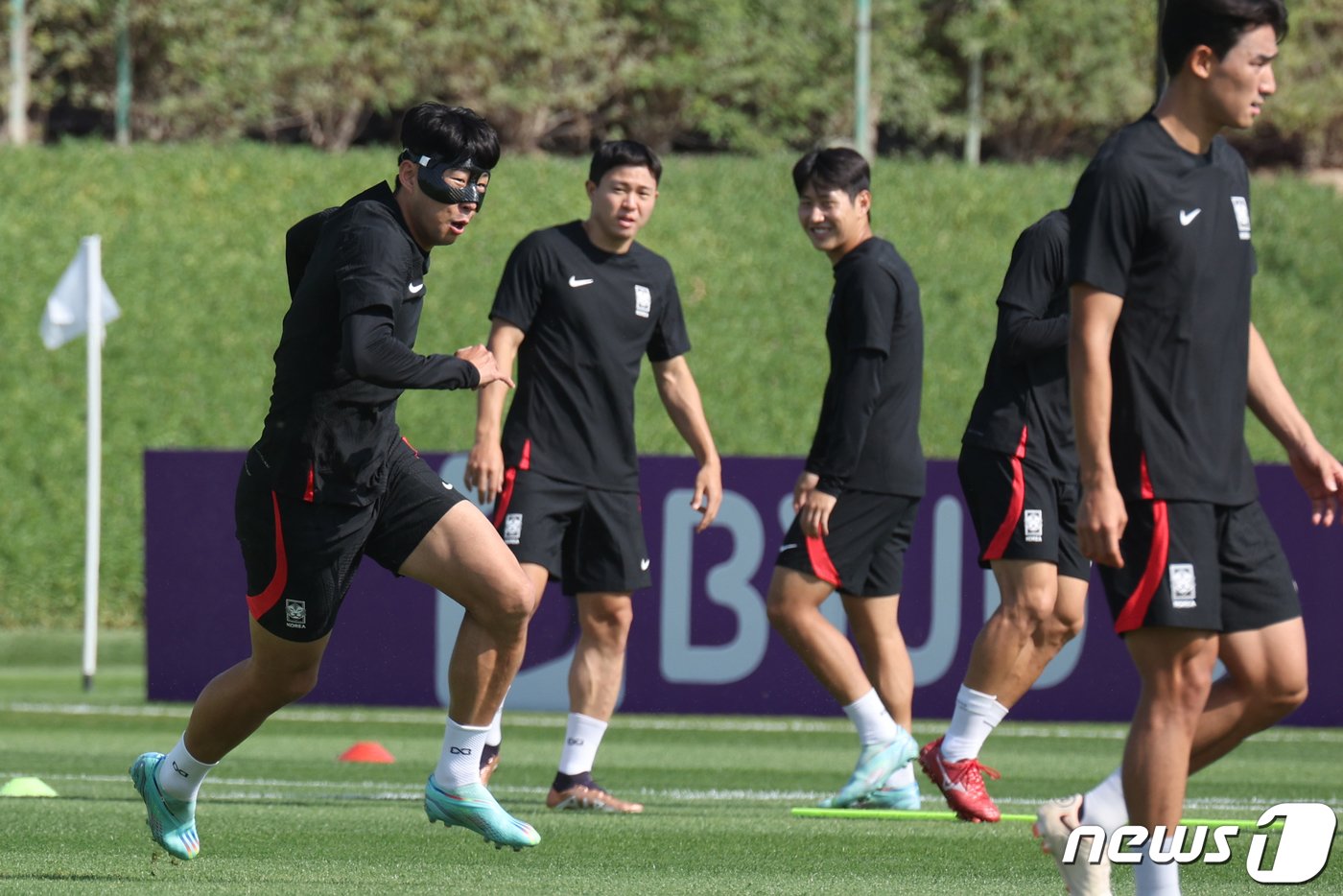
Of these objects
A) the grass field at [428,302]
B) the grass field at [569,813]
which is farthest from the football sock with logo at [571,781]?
the grass field at [428,302]

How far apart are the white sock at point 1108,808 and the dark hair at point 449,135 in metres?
2.45

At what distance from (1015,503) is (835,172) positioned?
4.90 ft

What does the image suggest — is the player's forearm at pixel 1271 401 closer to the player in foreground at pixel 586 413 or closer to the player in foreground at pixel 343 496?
the player in foreground at pixel 343 496

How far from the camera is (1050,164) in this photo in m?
→ 36.0

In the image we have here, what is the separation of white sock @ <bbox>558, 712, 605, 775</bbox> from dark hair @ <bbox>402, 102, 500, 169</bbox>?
8.80 feet

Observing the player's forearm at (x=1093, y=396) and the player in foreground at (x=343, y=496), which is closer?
the player's forearm at (x=1093, y=396)

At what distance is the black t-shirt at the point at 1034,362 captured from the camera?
7305 mm

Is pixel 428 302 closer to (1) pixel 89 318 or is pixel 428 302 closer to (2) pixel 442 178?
(1) pixel 89 318

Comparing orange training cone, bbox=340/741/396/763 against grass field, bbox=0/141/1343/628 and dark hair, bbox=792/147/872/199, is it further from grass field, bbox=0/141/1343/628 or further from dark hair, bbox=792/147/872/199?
grass field, bbox=0/141/1343/628

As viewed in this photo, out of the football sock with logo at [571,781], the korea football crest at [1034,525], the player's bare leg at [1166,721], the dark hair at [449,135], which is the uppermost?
the dark hair at [449,135]

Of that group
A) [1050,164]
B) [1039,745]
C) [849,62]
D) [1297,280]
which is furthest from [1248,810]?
[849,62]

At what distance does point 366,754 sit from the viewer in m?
10.0

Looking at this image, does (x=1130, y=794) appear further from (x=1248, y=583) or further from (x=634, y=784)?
(x=634, y=784)

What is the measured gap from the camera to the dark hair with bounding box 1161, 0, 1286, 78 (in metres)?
4.55
